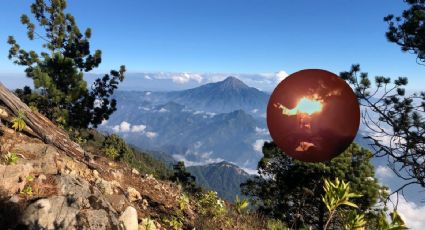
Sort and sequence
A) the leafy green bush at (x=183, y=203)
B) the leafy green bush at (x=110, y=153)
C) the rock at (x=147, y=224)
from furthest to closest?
the leafy green bush at (x=110, y=153), the leafy green bush at (x=183, y=203), the rock at (x=147, y=224)

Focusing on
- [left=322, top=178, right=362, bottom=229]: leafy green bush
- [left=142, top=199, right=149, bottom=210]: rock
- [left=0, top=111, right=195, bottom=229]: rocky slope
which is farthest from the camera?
[left=142, top=199, right=149, bottom=210]: rock

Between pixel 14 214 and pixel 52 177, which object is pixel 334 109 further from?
pixel 52 177

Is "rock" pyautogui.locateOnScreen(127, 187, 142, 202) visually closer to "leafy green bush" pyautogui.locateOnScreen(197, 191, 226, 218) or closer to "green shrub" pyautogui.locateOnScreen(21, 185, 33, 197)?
"leafy green bush" pyautogui.locateOnScreen(197, 191, 226, 218)

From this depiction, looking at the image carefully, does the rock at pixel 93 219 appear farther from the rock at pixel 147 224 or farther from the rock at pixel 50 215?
the rock at pixel 147 224

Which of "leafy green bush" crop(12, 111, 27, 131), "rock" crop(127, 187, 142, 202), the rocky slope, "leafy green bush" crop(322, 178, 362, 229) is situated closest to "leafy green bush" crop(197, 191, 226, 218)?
the rocky slope

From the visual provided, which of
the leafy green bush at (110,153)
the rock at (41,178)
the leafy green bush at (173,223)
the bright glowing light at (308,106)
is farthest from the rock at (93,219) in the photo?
the leafy green bush at (110,153)

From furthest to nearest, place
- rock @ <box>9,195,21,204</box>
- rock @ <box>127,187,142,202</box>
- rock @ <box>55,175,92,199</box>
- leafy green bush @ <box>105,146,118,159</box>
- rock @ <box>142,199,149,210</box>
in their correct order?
leafy green bush @ <box>105,146,118,159</box>
rock @ <box>127,187,142,202</box>
rock @ <box>142,199,149,210</box>
rock @ <box>55,175,92,199</box>
rock @ <box>9,195,21,204</box>

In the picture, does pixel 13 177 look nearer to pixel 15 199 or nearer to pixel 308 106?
pixel 15 199
